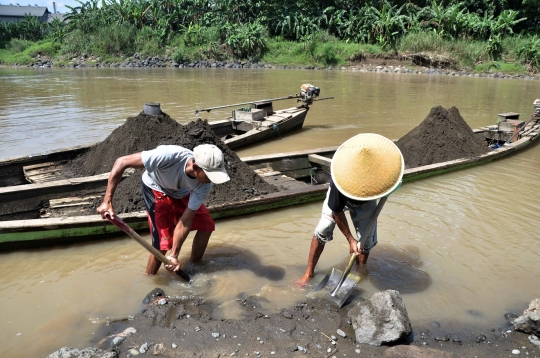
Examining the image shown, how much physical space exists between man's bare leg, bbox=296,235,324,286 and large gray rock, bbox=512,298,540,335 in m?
1.50

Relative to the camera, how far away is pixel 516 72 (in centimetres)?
2331

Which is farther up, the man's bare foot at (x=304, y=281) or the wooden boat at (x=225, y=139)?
the wooden boat at (x=225, y=139)

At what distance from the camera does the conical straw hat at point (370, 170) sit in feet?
8.87

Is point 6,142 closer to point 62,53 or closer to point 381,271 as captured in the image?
point 381,271

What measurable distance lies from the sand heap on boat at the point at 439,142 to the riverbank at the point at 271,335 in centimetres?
362

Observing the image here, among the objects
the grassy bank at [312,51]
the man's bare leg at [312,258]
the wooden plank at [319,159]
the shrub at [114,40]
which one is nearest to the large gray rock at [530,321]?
the man's bare leg at [312,258]

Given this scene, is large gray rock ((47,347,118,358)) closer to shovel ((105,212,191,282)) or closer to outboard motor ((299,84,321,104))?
shovel ((105,212,191,282))

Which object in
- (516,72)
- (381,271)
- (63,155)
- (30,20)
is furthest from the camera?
(30,20)

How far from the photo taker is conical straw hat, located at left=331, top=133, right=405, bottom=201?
8.87 feet

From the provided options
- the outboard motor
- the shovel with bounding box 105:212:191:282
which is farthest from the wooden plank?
the outboard motor

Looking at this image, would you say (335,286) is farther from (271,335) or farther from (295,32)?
(295,32)

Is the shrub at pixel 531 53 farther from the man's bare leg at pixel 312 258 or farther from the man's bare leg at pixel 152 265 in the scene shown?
the man's bare leg at pixel 152 265

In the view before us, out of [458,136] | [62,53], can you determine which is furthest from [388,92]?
[62,53]

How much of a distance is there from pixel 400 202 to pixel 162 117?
3.36 m
